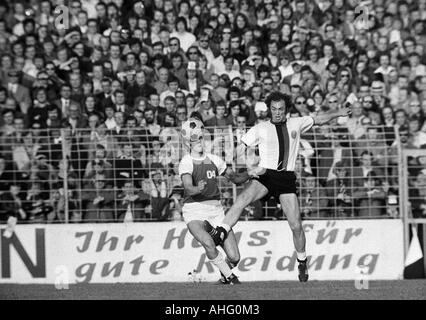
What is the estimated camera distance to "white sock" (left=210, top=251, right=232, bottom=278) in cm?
1493

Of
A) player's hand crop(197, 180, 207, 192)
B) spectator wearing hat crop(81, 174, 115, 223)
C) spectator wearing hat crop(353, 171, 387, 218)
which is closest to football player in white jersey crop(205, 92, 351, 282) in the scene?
player's hand crop(197, 180, 207, 192)

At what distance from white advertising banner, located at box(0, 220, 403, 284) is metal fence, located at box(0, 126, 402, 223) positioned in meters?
0.21

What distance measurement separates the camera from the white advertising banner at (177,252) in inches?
695

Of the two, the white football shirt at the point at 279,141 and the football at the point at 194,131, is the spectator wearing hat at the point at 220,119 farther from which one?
the white football shirt at the point at 279,141

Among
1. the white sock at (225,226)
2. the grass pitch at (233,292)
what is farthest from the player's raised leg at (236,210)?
the grass pitch at (233,292)

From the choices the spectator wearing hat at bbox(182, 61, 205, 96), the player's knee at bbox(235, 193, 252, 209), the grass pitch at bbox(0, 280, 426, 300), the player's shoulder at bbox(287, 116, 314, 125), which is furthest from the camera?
the spectator wearing hat at bbox(182, 61, 205, 96)

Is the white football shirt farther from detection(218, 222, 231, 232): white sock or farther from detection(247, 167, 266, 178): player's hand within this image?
detection(218, 222, 231, 232): white sock

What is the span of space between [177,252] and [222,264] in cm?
286

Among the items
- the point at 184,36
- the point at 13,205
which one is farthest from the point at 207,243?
the point at 184,36

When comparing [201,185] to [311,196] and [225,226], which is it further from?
[311,196]

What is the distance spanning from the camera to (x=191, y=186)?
1445 centimetres

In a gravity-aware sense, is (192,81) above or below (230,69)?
below

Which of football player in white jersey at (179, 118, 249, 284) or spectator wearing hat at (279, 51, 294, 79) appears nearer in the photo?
football player in white jersey at (179, 118, 249, 284)

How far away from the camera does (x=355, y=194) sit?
57.2 feet
